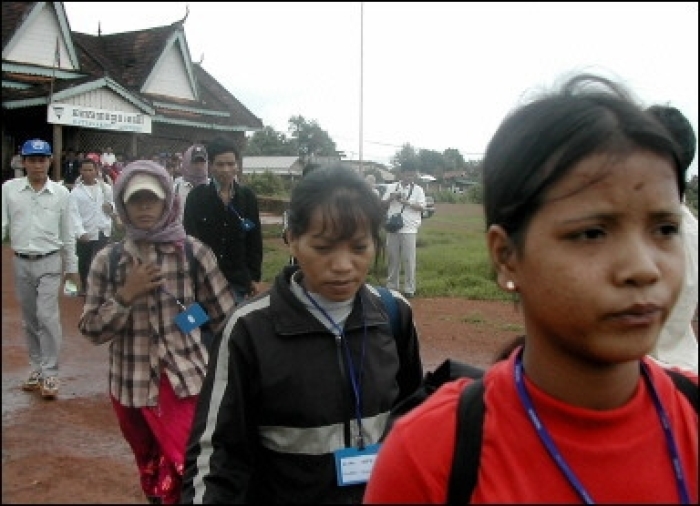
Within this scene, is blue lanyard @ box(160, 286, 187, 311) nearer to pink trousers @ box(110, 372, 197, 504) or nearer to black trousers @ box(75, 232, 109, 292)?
pink trousers @ box(110, 372, 197, 504)

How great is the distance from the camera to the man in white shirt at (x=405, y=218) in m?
9.19

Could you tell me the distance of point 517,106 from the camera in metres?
1.16

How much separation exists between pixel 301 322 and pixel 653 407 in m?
1.12

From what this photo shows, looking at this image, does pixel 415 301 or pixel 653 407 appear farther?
pixel 415 301

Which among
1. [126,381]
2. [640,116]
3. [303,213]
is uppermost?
[640,116]

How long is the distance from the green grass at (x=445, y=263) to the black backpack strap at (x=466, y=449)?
5.07 m

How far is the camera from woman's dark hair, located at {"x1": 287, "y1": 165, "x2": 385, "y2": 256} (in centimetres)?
219

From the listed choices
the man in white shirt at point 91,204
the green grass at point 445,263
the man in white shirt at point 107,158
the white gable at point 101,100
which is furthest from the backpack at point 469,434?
the man in white shirt at point 107,158

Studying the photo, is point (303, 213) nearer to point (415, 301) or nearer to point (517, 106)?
point (517, 106)

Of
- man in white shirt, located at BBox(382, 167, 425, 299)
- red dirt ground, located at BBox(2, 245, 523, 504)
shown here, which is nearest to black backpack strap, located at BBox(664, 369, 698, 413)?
red dirt ground, located at BBox(2, 245, 523, 504)

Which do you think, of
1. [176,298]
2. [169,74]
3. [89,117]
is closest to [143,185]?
[176,298]

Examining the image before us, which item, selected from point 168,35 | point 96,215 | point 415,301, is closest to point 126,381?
point 96,215

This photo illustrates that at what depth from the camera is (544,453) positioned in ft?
3.26

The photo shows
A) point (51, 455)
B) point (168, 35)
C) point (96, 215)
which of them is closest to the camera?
point (51, 455)
